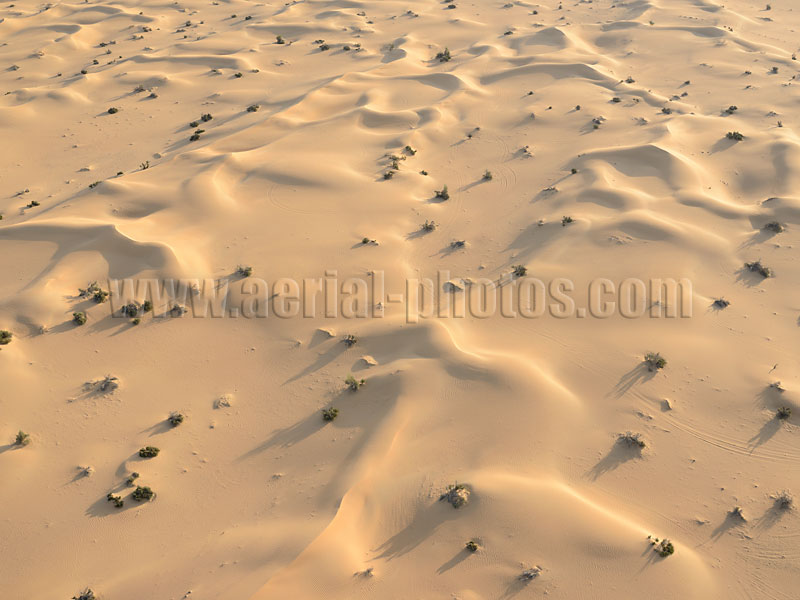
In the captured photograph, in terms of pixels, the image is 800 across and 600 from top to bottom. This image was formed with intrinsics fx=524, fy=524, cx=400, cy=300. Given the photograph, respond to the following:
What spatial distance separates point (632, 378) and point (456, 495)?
16.3 ft

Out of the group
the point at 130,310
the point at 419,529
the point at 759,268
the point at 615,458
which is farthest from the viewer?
Result: the point at 759,268

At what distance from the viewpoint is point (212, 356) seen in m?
12.3

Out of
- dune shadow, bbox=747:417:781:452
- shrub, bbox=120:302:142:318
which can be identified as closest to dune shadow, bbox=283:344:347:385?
shrub, bbox=120:302:142:318

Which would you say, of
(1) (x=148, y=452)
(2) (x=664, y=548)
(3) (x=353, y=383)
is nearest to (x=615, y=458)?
(2) (x=664, y=548)

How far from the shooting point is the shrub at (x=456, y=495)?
29.7 ft

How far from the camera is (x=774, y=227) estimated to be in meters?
15.5

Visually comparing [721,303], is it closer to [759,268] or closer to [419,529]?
[759,268]

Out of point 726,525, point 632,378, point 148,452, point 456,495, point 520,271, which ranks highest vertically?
point 520,271

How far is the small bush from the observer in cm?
1546

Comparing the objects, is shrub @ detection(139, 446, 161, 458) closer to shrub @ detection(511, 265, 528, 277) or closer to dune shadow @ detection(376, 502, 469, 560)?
dune shadow @ detection(376, 502, 469, 560)

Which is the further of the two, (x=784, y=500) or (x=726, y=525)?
(x=784, y=500)

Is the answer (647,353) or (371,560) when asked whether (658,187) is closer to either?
(647,353)

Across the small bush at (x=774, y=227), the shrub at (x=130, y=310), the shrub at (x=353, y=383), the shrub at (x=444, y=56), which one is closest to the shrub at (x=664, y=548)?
the shrub at (x=353, y=383)

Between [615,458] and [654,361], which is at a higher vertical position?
[654,361]
